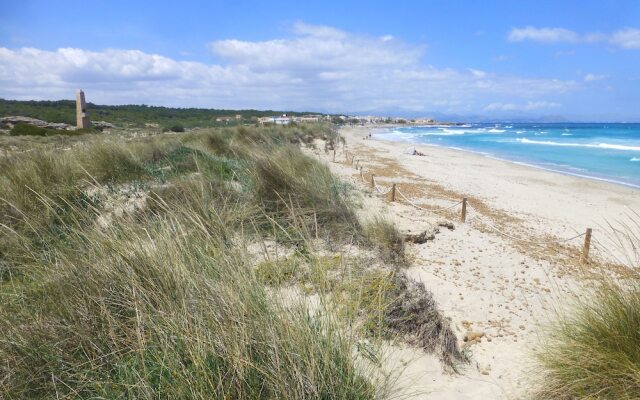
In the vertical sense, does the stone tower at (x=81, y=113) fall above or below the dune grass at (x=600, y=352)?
above

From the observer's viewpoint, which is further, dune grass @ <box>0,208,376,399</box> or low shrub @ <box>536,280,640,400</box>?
low shrub @ <box>536,280,640,400</box>

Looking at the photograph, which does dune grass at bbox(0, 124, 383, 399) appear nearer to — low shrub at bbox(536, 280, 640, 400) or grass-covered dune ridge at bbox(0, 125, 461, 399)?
grass-covered dune ridge at bbox(0, 125, 461, 399)

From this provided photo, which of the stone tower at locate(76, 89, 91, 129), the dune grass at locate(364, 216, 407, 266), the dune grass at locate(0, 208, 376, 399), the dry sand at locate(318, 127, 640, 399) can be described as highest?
the stone tower at locate(76, 89, 91, 129)

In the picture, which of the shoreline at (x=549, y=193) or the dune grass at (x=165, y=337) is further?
the shoreline at (x=549, y=193)

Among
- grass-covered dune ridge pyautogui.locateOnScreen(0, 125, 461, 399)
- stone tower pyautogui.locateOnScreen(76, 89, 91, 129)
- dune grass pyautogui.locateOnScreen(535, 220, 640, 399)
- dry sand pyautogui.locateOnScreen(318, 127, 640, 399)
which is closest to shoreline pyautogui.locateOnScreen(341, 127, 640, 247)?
dry sand pyautogui.locateOnScreen(318, 127, 640, 399)

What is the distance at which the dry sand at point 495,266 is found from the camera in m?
3.05

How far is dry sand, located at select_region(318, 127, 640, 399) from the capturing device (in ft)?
10.0

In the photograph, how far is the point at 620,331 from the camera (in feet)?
7.86

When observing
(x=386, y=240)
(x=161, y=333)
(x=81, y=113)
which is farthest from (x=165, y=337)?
(x=81, y=113)

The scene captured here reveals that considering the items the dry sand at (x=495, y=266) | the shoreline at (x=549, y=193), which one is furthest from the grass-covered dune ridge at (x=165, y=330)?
the shoreline at (x=549, y=193)

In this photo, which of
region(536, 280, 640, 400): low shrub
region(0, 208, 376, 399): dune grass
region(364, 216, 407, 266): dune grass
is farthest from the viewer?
region(364, 216, 407, 266): dune grass

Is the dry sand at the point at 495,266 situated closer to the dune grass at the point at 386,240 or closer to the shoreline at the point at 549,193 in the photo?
the shoreline at the point at 549,193

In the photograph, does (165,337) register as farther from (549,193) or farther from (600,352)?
(549,193)

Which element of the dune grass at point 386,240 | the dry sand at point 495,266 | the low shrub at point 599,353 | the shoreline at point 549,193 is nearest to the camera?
the low shrub at point 599,353
